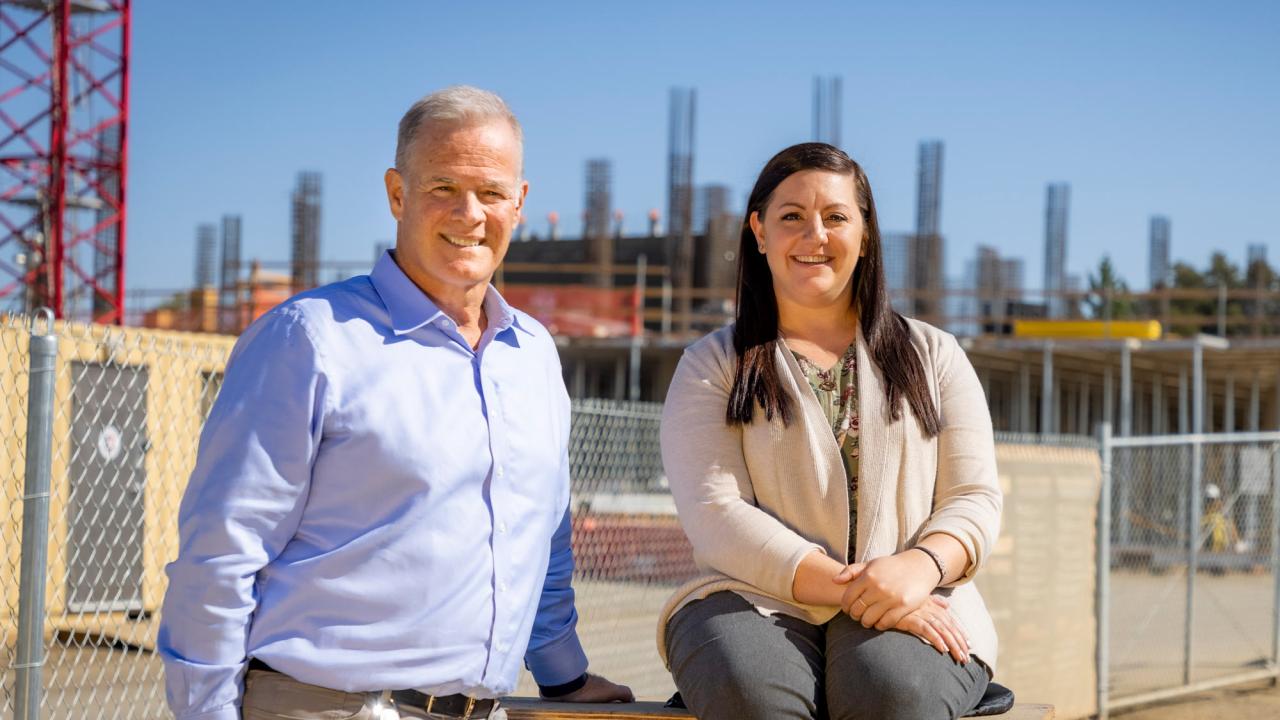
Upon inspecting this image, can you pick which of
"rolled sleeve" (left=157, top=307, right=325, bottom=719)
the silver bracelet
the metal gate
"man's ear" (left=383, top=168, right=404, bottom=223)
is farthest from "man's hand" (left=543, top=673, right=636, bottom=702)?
the metal gate

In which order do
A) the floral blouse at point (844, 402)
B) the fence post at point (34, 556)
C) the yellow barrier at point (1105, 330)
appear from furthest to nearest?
the yellow barrier at point (1105, 330) < the fence post at point (34, 556) < the floral blouse at point (844, 402)

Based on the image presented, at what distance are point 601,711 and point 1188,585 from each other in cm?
809

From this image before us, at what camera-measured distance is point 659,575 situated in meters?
13.2

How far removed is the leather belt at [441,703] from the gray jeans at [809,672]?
43cm

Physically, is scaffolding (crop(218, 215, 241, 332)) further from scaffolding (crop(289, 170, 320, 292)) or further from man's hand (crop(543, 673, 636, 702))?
man's hand (crop(543, 673, 636, 702))

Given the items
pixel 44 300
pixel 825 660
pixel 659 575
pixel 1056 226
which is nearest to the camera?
pixel 825 660

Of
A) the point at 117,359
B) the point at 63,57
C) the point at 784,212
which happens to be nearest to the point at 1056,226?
the point at 63,57

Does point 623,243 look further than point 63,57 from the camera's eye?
Yes

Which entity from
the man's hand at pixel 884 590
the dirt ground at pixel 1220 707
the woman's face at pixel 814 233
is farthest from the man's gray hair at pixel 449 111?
the dirt ground at pixel 1220 707

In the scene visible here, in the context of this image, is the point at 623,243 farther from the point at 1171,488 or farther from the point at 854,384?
the point at 854,384

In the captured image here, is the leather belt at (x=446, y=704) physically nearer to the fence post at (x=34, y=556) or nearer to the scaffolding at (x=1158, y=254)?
the fence post at (x=34, y=556)

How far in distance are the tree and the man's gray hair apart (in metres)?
22.7

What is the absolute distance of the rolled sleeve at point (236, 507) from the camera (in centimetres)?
217

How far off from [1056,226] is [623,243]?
49.1ft
